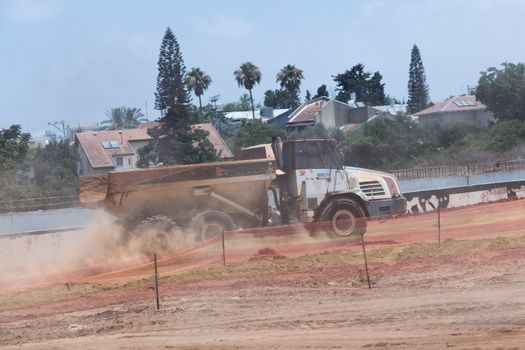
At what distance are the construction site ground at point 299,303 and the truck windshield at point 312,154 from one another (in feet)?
7.59

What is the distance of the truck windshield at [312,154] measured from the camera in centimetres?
2175

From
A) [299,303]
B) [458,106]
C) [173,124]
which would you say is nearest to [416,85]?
[458,106]

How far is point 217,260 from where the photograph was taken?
19.6 metres

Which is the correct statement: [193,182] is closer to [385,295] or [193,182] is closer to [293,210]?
[293,210]

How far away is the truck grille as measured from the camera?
22.2m

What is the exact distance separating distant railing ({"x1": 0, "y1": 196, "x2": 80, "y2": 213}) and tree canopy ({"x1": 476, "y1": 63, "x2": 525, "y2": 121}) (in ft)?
145

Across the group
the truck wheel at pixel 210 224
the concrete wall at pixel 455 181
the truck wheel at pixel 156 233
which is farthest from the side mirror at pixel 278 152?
the concrete wall at pixel 455 181

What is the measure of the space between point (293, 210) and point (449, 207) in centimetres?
1369

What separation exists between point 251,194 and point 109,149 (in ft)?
194

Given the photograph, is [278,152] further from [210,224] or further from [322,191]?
[210,224]

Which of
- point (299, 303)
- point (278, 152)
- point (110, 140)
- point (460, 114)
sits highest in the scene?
point (460, 114)

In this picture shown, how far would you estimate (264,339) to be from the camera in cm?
1107

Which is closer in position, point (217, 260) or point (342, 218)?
point (217, 260)

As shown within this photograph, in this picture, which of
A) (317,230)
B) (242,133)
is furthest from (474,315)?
(242,133)
